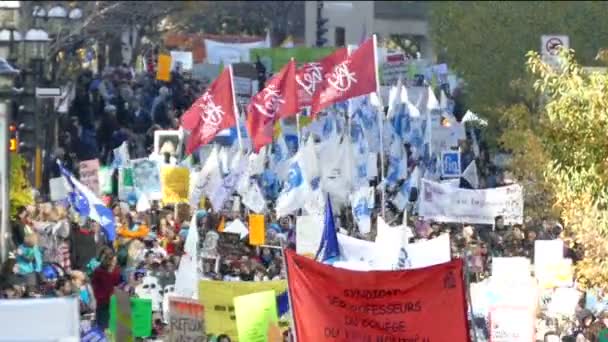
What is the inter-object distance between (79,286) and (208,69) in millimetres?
21496

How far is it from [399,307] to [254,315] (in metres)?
2.44

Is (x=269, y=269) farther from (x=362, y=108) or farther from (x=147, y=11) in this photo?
(x=147, y=11)

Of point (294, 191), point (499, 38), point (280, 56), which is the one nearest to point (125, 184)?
point (294, 191)

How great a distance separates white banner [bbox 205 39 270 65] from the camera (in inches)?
1845

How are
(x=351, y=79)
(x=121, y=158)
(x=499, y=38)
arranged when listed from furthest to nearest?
1. (x=499, y=38)
2. (x=121, y=158)
3. (x=351, y=79)

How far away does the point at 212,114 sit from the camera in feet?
101

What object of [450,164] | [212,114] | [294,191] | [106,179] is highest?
[212,114]

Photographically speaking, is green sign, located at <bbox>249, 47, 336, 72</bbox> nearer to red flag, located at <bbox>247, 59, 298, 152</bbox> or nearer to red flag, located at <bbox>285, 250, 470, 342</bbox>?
red flag, located at <bbox>247, 59, 298, 152</bbox>

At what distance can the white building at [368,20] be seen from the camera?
68.6 m

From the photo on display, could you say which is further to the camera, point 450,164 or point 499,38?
point 499,38

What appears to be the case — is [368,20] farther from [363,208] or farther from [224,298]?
[224,298]

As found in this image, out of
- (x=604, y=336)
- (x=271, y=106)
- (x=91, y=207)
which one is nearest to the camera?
(x=604, y=336)

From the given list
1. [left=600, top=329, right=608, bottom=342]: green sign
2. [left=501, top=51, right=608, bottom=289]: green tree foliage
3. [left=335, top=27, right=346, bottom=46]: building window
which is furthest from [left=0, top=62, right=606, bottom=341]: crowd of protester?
[left=335, top=27, right=346, bottom=46]: building window

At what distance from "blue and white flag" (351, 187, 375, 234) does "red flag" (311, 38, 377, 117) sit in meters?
1.26
